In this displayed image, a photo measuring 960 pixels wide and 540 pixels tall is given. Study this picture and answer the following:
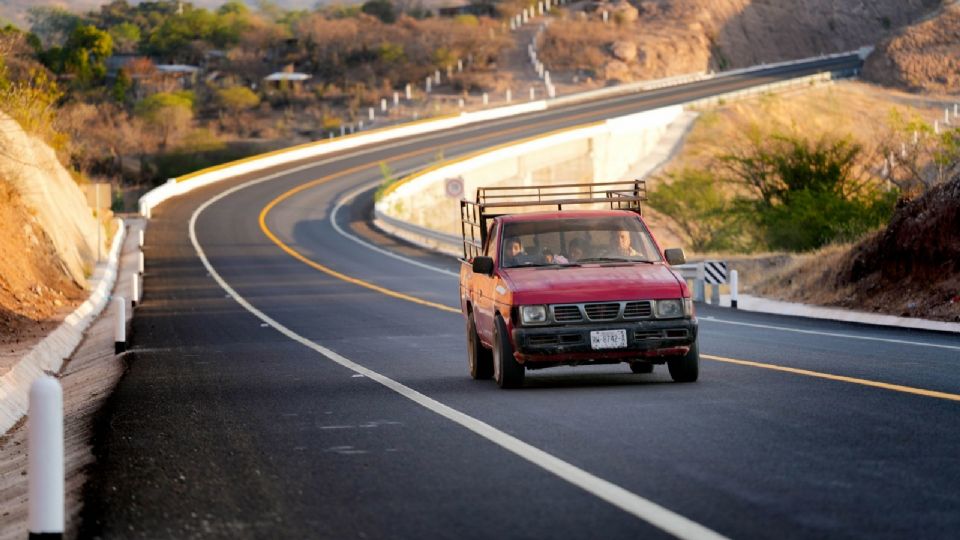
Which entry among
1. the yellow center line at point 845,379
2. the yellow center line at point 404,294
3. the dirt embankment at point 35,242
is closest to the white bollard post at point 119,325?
the dirt embankment at point 35,242

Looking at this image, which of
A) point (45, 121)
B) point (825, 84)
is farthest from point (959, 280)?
point (825, 84)

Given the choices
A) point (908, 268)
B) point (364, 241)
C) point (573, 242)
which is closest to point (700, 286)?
point (908, 268)

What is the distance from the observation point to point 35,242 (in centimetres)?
3516

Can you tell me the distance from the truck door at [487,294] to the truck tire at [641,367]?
1.62 meters

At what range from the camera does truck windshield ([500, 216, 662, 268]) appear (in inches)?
634

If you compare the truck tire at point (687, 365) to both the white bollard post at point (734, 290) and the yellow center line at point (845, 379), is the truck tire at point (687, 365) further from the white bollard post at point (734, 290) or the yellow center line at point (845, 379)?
the white bollard post at point (734, 290)

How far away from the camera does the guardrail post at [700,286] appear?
34594 mm

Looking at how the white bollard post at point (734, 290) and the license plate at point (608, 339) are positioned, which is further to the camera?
the white bollard post at point (734, 290)

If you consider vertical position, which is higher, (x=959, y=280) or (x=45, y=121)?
(x=45, y=121)

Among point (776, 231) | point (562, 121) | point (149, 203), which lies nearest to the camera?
point (776, 231)

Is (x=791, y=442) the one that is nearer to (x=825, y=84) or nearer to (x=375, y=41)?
(x=825, y=84)

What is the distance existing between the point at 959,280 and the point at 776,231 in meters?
23.3

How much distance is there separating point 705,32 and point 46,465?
145 m

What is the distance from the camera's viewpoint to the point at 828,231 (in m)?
48.8
